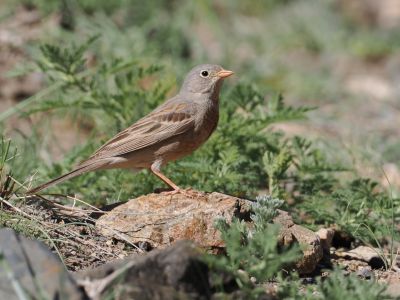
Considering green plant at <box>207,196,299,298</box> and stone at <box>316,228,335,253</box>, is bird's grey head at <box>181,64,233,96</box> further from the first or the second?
green plant at <box>207,196,299,298</box>

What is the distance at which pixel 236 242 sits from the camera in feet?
14.2

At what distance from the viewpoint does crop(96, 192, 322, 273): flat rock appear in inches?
213

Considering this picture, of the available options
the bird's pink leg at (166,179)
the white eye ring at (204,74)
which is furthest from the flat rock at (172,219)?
the white eye ring at (204,74)

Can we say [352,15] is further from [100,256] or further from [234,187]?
[100,256]

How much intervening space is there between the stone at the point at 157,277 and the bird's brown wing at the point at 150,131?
2324 millimetres

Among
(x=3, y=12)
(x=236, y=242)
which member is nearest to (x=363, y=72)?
→ (x=3, y=12)

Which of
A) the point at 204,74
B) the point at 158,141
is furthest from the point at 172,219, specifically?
the point at 204,74

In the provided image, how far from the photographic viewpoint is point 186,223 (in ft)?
17.9

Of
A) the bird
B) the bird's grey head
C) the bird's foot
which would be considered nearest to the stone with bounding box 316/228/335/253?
the bird's foot

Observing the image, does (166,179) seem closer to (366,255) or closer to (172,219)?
(172,219)

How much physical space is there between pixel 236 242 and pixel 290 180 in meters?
2.65

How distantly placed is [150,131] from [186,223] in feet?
4.66

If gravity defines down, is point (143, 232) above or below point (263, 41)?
below

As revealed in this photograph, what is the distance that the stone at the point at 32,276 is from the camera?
3.92 m
